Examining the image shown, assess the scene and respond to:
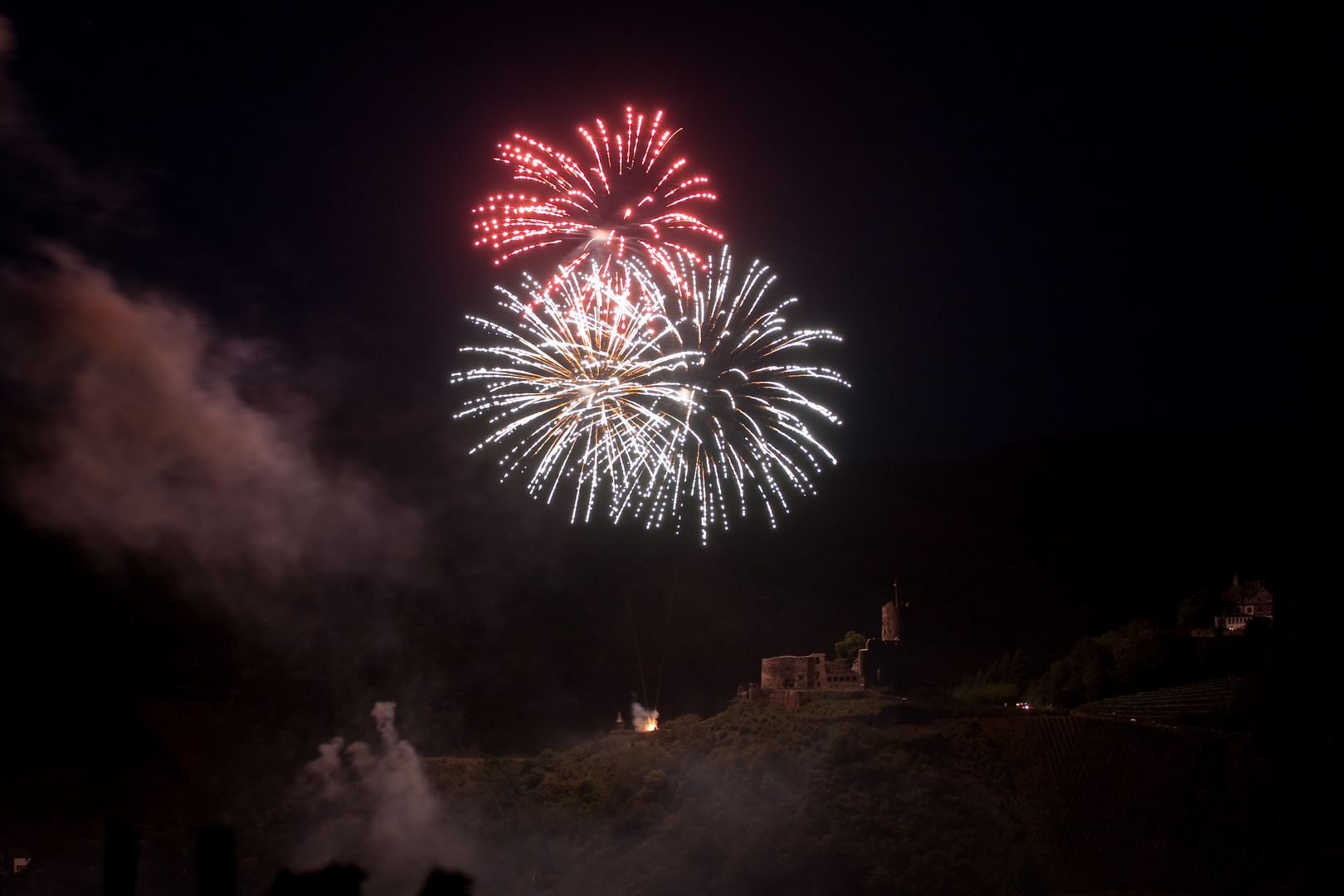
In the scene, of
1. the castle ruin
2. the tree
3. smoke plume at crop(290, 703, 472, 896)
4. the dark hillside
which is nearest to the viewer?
the dark hillside

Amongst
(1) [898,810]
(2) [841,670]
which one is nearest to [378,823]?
(1) [898,810]

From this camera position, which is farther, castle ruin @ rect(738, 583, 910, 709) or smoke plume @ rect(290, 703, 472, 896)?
castle ruin @ rect(738, 583, 910, 709)

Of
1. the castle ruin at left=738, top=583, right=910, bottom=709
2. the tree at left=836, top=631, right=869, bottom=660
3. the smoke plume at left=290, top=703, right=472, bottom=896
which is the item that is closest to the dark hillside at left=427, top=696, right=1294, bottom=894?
the smoke plume at left=290, top=703, right=472, bottom=896

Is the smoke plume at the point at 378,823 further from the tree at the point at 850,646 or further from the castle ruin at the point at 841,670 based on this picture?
the tree at the point at 850,646

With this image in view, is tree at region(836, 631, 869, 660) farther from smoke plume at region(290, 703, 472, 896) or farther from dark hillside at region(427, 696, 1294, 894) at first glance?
smoke plume at region(290, 703, 472, 896)

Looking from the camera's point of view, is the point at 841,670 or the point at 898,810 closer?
the point at 898,810

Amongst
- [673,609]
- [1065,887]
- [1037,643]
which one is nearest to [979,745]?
[1065,887]

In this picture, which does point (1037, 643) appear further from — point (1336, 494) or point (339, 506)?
point (339, 506)

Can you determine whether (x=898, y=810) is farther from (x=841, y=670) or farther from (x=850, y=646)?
(x=850, y=646)

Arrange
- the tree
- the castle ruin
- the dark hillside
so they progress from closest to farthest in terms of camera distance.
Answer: the dark hillside
the castle ruin
the tree

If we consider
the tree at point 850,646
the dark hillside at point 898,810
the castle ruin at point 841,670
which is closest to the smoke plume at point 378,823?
the dark hillside at point 898,810

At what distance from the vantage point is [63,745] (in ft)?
78.3

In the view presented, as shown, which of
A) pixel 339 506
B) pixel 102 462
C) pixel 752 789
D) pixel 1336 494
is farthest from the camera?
pixel 1336 494

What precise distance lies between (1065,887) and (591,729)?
2832 cm
